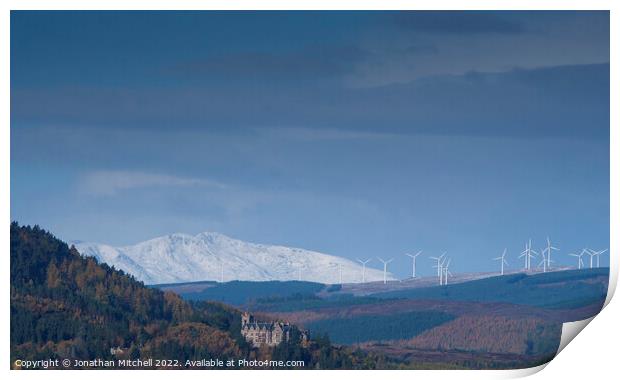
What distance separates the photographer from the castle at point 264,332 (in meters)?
21.6

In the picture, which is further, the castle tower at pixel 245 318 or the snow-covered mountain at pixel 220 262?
the snow-covered mountain at pixel 220 262

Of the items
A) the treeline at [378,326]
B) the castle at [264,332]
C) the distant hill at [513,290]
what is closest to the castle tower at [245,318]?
the castle at [264,332]

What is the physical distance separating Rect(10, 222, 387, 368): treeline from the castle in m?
0.11

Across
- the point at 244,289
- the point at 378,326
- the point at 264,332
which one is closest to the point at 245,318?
the point at 264,332

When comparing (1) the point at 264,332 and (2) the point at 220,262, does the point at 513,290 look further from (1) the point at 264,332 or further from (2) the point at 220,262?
(2) the point at 220,262

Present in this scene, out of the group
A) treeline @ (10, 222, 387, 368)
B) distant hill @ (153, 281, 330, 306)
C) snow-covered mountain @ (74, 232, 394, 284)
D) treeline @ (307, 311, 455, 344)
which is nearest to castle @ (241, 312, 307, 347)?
treeline @ (10, 222, 387, 368)

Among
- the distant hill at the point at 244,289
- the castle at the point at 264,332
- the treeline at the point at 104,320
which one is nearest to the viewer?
the treeline at the point at 104,320

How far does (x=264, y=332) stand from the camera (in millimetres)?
21812

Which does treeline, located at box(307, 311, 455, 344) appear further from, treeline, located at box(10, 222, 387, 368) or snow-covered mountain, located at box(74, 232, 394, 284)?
snow-covered mountain, located at box(74, 232, 394, 284)

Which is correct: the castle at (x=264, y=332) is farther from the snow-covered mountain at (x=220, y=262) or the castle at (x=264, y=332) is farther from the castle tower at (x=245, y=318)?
the snow-covered mountain at (x=220, y=262)

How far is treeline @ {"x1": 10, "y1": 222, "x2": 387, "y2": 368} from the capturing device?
2133 cm

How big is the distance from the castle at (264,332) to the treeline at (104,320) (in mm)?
110
